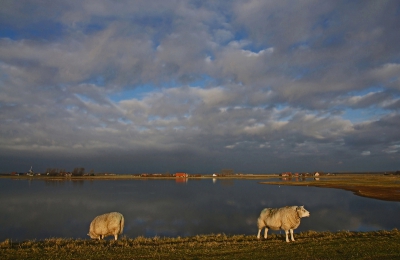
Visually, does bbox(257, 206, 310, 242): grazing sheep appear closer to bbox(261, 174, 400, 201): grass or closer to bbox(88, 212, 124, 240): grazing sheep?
bbox(88, 212, 124, 240): grazing sheep

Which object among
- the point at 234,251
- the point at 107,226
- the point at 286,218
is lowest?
the point at 234,251

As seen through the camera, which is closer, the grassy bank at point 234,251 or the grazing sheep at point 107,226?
the grassy bank at point 234,251

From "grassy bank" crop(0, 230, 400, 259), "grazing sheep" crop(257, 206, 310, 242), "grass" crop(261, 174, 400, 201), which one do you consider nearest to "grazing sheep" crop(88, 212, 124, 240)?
"grassy bank" crop(0, 230, 400, 259)

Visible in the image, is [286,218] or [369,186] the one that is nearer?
[286,218]

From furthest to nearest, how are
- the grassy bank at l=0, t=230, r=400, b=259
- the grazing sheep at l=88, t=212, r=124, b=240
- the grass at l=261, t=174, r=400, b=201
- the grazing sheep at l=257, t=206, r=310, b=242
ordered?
the grass at l=261, t=174, r=400, b=201 → the grazing sheep at l=88, t=212, r=124, b=240 → the grazing sheep at l=257, t=206, r=310, b=242 → the grassy bank at l=0, t=230, r=400, b=259

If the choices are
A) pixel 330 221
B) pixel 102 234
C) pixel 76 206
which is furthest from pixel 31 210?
pixel 330 221

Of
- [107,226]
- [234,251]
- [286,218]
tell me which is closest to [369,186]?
[286,218]

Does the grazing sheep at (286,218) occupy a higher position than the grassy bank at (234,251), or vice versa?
the grazing sheep at (286,218)

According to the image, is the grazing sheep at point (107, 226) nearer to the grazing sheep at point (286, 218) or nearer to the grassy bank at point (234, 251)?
the grassy bank at point (234, 251)

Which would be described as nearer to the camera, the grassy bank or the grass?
the grassy bank

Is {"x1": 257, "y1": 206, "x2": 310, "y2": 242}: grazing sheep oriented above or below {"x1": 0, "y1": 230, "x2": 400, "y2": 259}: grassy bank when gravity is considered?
above

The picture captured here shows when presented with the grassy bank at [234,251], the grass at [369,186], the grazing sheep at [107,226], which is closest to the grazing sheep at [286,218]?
the grassy bank at [234,251]

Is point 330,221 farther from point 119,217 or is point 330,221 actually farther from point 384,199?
point 384,199

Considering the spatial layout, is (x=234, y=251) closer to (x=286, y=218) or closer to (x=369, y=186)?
(x=286, y=218)
